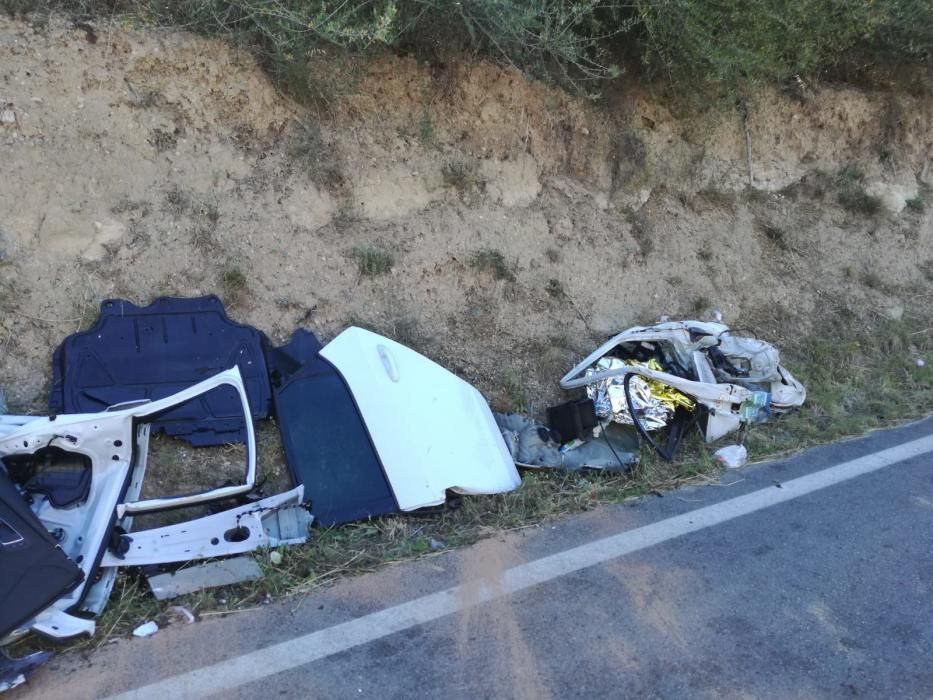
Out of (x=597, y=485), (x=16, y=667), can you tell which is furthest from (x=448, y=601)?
(x=16, y=667)

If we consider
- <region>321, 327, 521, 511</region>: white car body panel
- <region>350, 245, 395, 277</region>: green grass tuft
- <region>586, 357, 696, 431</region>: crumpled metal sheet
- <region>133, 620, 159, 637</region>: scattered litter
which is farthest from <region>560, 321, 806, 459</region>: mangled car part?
<region>133, 620, 159, 637</region>: scattered litter

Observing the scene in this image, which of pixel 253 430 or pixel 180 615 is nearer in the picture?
pixel 180 615

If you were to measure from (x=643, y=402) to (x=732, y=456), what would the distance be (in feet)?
2.30

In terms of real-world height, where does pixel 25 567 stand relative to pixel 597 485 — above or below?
above

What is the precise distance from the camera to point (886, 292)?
326 inches

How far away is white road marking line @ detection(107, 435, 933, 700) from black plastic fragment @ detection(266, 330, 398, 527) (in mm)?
902

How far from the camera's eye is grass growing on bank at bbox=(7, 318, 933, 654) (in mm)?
3631

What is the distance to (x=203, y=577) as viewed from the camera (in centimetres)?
365


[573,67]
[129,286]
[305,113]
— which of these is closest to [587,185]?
[573,67]

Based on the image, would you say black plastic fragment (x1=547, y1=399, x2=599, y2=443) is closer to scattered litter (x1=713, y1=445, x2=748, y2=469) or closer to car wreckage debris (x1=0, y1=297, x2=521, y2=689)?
car wreckage debris (x1=0, y1=297, x2=521, y2=689)

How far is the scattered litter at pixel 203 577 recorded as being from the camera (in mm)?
3594

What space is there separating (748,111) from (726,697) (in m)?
7.05

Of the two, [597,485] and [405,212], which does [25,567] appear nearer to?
[597,485]

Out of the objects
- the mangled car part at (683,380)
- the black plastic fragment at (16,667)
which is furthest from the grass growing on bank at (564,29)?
the black plastic fragment at (16,667)
